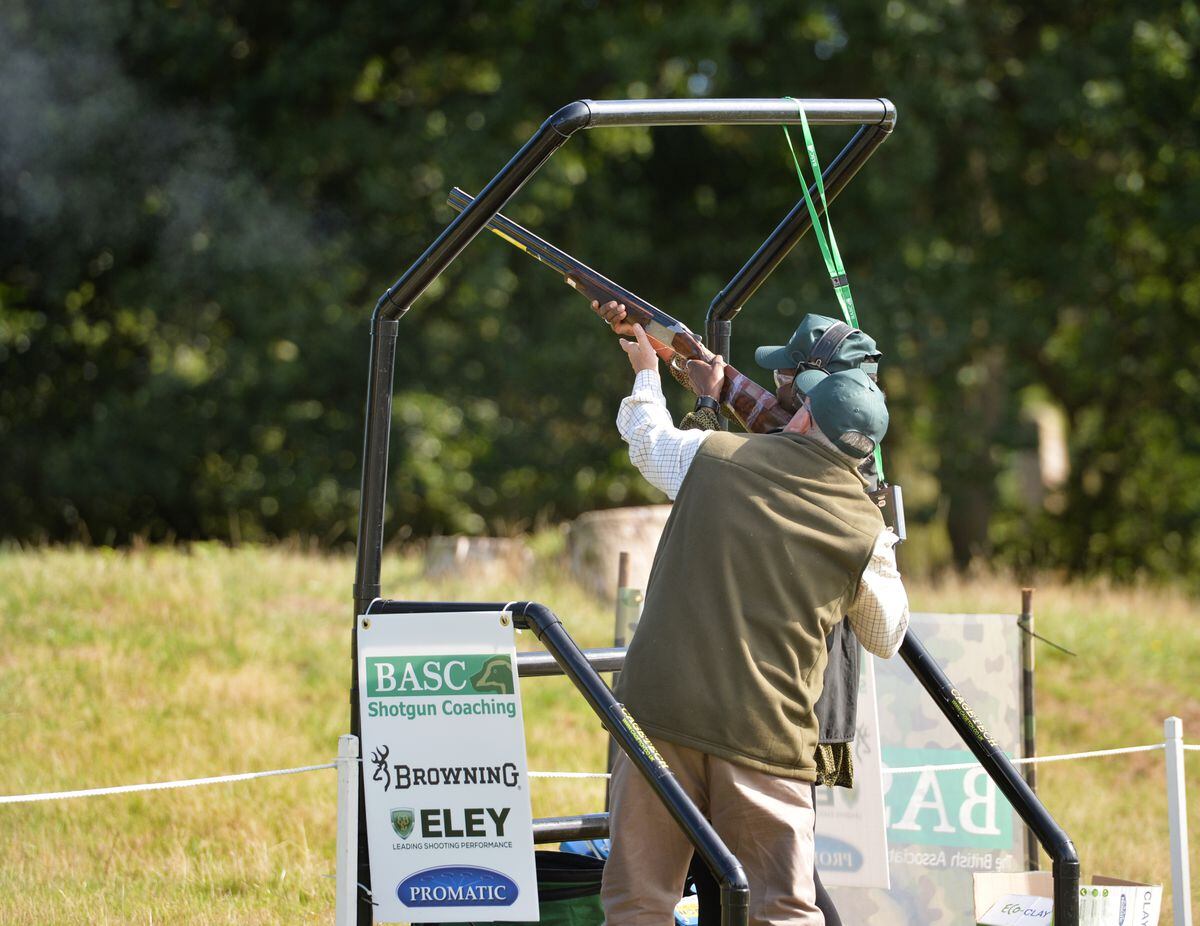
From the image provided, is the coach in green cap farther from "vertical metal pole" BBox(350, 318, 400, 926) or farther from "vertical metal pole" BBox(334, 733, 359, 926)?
"vertical metal pole" BBox(350, 318, 400, 926)

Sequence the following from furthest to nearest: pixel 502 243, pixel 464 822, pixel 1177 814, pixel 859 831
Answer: pixel 502 243 < pixel 859 831 < pixel 1177 814 < pixel 464 822

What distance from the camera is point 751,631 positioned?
3320mm

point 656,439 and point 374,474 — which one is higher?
point 656,439

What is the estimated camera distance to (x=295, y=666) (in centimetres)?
835

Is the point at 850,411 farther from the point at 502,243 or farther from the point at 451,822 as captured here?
the point at 502,243

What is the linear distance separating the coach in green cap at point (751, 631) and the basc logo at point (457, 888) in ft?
0.91

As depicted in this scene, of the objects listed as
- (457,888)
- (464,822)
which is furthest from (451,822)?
(457,888)

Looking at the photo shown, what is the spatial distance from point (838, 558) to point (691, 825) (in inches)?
27.0

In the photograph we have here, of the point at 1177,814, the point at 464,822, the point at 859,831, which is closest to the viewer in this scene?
the point at 464,822

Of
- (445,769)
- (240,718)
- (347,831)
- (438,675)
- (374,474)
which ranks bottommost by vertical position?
(240,718)

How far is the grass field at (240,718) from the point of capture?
5.59 meters

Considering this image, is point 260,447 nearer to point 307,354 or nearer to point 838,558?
point 307,354

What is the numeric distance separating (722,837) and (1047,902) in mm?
1336

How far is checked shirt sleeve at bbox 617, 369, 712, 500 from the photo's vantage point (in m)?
3.47
